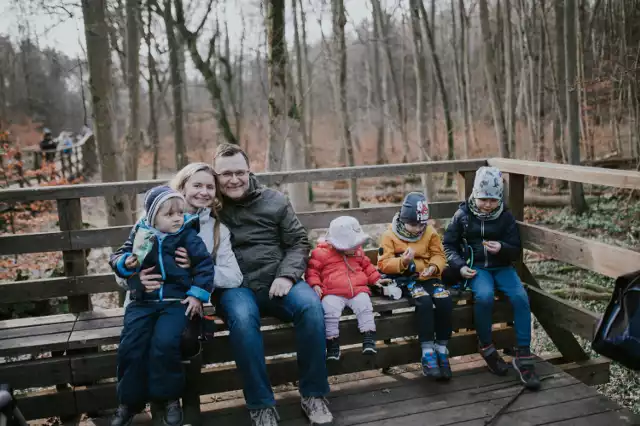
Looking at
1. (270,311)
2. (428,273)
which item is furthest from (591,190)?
(270,311)

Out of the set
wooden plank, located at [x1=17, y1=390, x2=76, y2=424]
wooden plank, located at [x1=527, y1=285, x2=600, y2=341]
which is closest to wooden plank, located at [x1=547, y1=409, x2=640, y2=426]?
wooden plank, located at [x1=527, y1=285, x2=600, y2=341]

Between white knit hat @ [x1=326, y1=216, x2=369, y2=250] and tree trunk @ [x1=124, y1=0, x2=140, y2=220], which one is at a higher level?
tree trunk @ [x1=124, y1=0, x2=140, y2=220]

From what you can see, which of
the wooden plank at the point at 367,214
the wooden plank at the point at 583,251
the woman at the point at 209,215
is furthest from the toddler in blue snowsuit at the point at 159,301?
the wooden plank at the point at 583,251

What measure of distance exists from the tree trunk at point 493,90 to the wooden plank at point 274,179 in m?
8.14

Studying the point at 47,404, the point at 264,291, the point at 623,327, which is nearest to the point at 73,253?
the point at 47,404

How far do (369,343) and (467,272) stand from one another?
2.85ft

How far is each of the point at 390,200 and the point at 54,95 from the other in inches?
1253

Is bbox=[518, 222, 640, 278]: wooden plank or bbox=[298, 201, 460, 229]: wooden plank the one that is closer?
bbox=[518, 222, 640, 278]: wooden plank

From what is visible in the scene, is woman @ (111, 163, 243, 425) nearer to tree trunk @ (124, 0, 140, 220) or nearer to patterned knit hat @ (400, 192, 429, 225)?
patterned knit hat @ (400, 192, 429, 225)

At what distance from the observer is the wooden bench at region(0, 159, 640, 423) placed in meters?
3.09

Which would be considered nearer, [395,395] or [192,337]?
[192,337]

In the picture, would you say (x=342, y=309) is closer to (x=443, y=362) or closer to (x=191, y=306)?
(x=443, y=362)

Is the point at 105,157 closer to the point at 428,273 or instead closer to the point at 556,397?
the point at 428,273

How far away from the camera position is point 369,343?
10.8 feet
